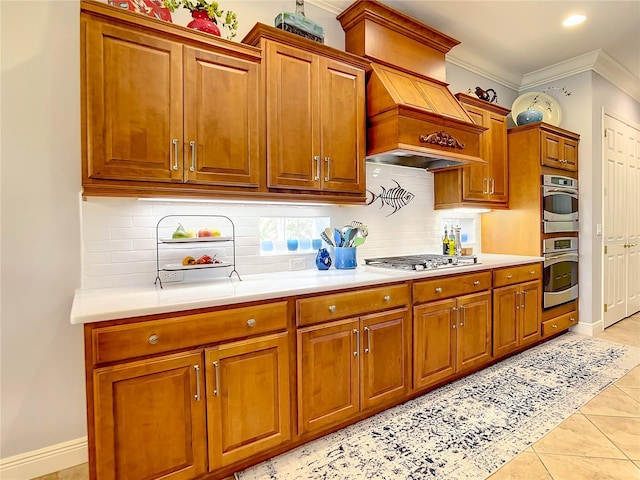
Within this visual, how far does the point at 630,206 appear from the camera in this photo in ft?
14.9

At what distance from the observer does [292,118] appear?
7.13ft

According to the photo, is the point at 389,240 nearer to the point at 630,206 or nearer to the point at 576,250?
the point at 576,250

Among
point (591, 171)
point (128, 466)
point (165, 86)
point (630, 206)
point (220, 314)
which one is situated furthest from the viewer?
point (630, 206)

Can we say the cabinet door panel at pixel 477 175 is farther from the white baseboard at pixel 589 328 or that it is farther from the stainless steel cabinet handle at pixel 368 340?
the white baseboard at pixel 589 328

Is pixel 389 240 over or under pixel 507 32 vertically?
under

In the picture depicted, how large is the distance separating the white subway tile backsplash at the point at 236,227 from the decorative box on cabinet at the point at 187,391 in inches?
26.8

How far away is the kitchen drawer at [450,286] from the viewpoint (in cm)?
243

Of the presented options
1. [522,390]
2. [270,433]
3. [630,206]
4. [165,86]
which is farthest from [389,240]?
[630,206]

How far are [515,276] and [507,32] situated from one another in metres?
2.30

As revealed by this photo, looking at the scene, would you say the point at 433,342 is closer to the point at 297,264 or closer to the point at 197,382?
the point at 297,264

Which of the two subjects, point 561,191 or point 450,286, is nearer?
point 450,286

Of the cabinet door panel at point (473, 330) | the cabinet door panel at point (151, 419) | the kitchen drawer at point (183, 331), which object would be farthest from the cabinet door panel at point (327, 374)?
the cabinet door panel at point (473, 330)

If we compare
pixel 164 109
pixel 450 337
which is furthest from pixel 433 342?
pixel 164 109

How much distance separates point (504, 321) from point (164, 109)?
10.1 ft
